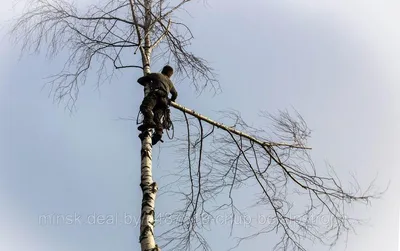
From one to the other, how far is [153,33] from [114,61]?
2.09 ft

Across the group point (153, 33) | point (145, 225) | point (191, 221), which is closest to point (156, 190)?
point (145, 225)

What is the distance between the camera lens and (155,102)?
18.7ft

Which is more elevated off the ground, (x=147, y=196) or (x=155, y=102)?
(x=155, y=102)

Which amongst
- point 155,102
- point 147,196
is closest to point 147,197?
point 147,196

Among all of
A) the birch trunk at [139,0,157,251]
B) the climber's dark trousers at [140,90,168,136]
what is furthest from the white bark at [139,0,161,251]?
the climber's dark trousers at [140,90,168,136]

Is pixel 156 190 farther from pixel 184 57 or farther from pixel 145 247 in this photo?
pixel 184 57

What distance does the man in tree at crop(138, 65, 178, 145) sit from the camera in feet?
18.2

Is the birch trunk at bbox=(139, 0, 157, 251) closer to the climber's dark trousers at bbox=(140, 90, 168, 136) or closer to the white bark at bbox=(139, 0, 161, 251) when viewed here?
the white bark at bbox=(139, 0, 161, 251)

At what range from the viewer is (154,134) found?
5.74m

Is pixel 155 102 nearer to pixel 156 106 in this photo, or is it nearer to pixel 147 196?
pixel 156 106

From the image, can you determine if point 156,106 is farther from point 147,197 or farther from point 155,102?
point 147,197

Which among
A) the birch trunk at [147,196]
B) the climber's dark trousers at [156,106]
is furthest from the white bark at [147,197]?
the climber's dark trousers at [156,106]

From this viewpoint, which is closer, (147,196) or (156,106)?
(147,196)

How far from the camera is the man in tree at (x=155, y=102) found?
5539 millimetres
